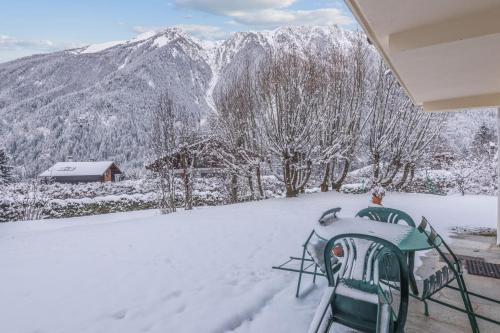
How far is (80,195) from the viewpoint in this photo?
19.8 meters

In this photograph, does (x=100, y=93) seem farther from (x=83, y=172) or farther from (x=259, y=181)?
(x=259, y=181)

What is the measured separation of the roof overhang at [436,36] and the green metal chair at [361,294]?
56.1 inches

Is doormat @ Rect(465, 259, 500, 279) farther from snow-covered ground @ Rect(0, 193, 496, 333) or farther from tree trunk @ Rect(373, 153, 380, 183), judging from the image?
tree trunk @ Rect(373, 153, 380, 183)

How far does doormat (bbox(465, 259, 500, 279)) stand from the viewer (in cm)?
341

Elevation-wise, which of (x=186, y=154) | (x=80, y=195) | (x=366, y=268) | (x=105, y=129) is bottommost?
(x=80, y=195)

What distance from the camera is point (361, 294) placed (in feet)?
6.02

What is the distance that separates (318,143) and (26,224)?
9.39 m

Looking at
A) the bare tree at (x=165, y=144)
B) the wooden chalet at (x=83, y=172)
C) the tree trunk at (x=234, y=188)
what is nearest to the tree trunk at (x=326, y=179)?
the tree trunk at (x=234, y=188)

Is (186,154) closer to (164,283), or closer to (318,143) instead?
(318,143)

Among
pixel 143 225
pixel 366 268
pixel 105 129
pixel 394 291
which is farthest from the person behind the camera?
pixel 105 129

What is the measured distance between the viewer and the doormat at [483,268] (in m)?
3.41

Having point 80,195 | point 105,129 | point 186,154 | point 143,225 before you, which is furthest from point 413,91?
point 105,129

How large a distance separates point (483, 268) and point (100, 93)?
50873 millimetres

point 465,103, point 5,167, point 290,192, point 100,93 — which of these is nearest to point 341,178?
point 290,192
